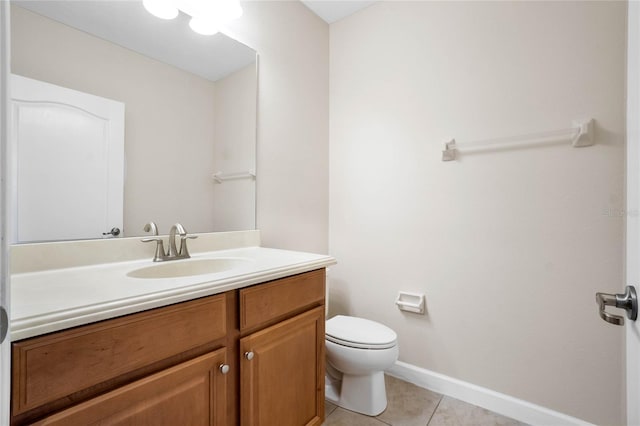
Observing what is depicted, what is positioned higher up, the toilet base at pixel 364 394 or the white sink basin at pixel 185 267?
the white sink basin at pixel 185 267

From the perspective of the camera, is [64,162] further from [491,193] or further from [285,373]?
[491,193]

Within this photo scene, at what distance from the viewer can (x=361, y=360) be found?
138cm

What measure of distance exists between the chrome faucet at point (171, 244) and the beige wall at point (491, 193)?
1156 millimetres

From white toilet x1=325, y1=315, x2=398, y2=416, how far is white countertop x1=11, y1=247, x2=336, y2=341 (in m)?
0.55

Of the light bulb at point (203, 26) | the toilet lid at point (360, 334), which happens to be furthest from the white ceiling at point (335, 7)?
the toilet lid at point (360, 334)

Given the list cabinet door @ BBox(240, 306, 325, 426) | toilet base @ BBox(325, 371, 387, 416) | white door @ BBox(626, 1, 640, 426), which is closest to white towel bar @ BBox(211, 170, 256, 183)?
cabinet door @ BBox(240, 306, 325, 426)

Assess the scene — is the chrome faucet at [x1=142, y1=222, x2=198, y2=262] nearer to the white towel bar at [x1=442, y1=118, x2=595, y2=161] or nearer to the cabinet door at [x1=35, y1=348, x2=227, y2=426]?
the cabinet door at [x1=35, y1=348, x2=227, y2=426]

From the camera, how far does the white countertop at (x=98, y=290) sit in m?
0.58

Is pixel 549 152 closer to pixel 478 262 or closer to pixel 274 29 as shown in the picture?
pixel 478 262

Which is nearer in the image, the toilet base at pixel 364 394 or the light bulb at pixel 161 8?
the light bulb at pixel 161 8

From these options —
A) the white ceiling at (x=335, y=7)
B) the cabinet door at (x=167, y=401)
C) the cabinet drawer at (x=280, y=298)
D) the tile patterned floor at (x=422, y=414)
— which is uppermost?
the white ceiling at (x=335, y=7)

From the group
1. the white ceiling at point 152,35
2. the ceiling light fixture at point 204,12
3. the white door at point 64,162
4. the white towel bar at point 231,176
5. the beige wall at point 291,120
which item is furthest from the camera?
the beige wall at point 291,120

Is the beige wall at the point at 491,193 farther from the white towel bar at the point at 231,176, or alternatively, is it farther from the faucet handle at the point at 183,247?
the faucet handle at the point at 183,247

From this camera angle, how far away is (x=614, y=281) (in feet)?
3.97
